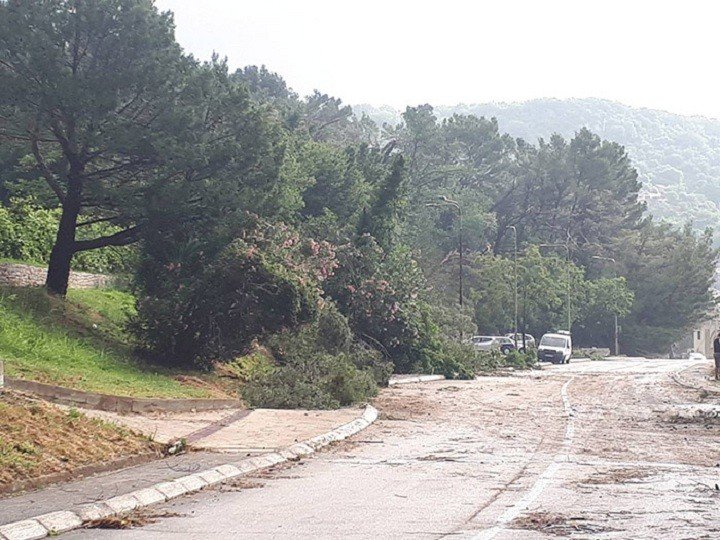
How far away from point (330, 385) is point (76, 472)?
12.2 m

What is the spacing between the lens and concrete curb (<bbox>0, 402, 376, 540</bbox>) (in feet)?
29.5

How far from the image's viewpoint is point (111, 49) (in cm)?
2786

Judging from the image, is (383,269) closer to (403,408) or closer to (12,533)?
(403,408)

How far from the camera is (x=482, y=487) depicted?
11.9 meters

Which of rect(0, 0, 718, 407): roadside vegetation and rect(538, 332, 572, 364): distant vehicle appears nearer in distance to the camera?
rect(0, 0, 718, 407): roadside vegetation

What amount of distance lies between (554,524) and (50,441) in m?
6.26

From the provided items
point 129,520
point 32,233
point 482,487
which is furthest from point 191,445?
point 32,233

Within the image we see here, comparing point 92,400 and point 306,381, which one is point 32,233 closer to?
point 306,381

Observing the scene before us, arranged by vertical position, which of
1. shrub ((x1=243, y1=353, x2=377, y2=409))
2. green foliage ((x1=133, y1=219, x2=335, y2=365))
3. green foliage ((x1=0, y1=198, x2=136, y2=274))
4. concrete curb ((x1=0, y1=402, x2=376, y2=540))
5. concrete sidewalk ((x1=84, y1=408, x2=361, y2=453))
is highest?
green foliage ((x1=0, y1=198, x2=136, y2=274))

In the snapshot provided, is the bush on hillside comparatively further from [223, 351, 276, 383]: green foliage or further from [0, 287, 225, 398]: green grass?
[0, 287, 225, 398]: green grass

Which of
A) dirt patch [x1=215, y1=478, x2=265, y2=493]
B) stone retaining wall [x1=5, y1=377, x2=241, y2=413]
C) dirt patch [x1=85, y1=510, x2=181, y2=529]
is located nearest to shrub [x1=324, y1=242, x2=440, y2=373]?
stone retaining wall [x1=5, y1=377, x2=241, y2=413]

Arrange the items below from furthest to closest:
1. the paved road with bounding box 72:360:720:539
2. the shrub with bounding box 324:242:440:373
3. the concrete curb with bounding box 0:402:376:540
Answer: the shrub with bounding box 324:242:440:373, the paved road with bounding box 72:360:720:539, the concrete curb with bounding box 0:402:376:540

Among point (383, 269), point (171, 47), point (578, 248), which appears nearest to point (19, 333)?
point (171, 47)

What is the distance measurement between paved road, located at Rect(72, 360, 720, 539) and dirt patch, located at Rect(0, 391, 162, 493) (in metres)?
1.83
